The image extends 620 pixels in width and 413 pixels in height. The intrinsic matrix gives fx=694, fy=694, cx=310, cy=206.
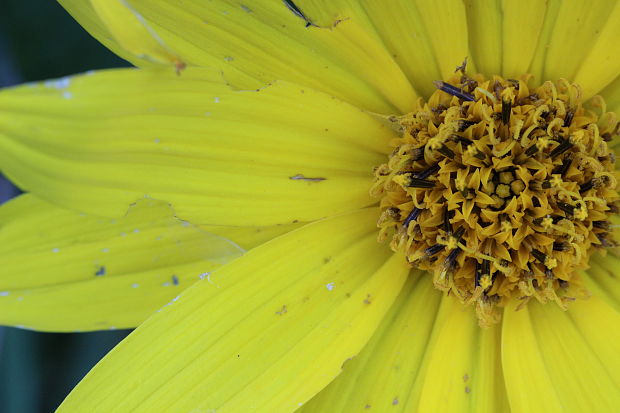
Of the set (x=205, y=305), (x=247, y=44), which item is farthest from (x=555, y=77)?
(x=205, y=305)

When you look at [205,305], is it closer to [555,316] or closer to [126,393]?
[126,393]

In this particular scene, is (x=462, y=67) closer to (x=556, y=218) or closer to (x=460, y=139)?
(x=460, y=139)

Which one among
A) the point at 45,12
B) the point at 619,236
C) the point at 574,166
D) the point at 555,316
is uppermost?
the point at 45,12

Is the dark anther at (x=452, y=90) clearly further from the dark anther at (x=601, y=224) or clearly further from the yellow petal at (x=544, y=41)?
the dark anther at (x=601, y=224)

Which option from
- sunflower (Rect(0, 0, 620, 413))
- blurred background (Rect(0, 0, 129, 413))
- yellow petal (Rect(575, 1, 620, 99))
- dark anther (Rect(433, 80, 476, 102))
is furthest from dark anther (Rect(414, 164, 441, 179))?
blurred background (Rect(0, 0, 129, 413))

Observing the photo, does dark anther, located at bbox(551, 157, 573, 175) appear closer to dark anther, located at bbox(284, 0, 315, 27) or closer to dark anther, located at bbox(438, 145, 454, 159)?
dark anther, located at bbox(438, 145, 454, 159)

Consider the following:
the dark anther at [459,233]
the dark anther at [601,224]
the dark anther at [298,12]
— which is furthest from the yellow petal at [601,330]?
the dark anther at [298,12]
